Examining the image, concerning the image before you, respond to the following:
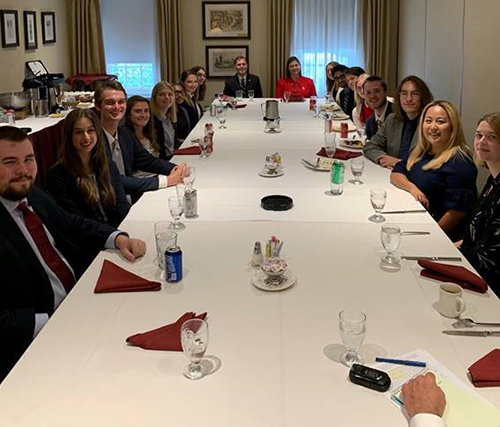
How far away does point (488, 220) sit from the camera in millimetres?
2395

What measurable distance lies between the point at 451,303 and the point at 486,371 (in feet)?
1.05

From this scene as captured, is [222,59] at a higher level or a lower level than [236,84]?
higher

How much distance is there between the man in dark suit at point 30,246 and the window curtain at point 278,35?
6.47 meters

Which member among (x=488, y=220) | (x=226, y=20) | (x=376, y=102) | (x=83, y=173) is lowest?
(x=488, y=220)

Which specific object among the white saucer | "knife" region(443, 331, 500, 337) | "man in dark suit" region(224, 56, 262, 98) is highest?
"man in dark suit" region(224, 56, 262, 98)

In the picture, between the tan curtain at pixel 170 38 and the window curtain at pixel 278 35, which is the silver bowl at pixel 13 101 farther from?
the window curtain at pixel 278 35

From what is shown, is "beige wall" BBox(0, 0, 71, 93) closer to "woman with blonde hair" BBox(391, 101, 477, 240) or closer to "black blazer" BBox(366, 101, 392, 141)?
"black blazer" BBox(366, 101, 392, 141)

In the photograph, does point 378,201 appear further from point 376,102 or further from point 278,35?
point 278,35

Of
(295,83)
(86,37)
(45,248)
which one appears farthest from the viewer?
(86,37)

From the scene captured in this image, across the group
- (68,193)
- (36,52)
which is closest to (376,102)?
(68,193)

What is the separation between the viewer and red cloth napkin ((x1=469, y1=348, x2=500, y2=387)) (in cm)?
134

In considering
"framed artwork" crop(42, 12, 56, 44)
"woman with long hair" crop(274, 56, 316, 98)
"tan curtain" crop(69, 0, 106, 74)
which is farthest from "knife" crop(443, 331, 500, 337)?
"tan curtain" crop(69, 0, 106, 74)

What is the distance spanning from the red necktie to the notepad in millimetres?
1268

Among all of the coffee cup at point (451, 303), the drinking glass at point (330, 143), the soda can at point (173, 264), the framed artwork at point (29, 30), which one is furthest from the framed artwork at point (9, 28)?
the coffee cup at point (451, 303)
